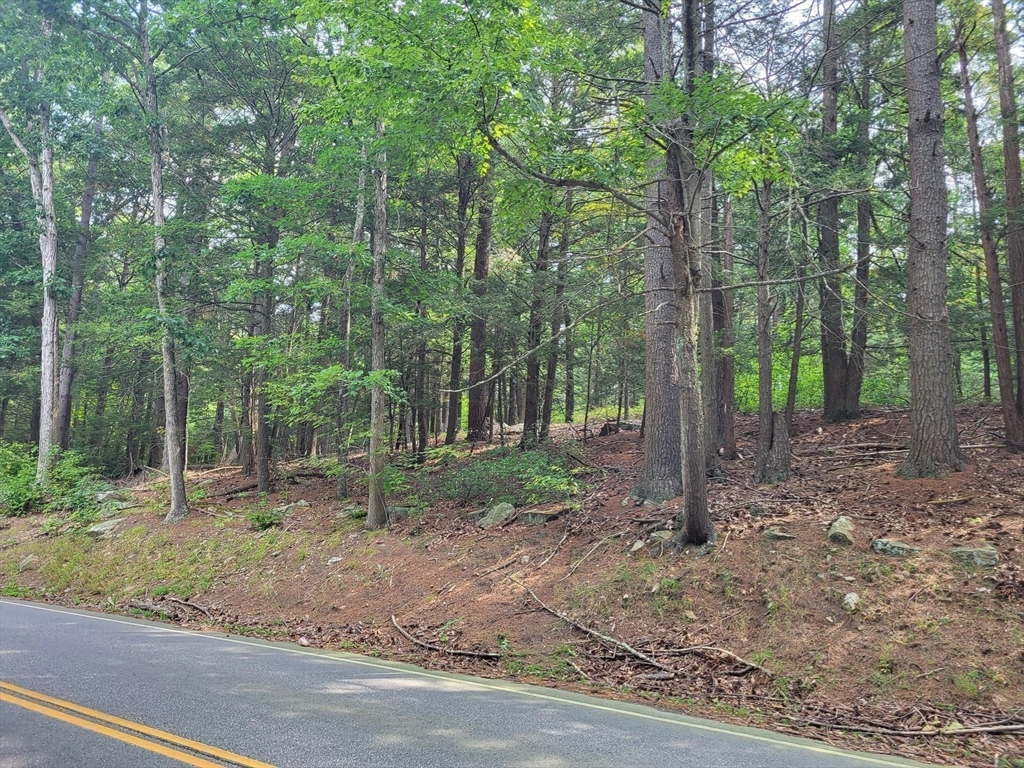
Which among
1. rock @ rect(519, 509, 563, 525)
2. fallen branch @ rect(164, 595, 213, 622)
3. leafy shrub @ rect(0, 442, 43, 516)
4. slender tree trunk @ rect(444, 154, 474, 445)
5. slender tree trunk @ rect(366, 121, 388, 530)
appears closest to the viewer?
fallen branch @ rect(164, 595, 213, 622)

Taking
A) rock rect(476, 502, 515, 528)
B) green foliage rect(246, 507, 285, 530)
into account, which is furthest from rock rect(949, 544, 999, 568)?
green foliage rect(246, 507, 285, 530)

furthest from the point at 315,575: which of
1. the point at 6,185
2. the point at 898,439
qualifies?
the point at 6,185

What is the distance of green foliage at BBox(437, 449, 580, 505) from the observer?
1079cm

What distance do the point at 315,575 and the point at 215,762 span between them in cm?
704

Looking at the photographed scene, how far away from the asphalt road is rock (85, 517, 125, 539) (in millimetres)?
8794

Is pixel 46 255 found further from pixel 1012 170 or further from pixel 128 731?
pixel 1012 170

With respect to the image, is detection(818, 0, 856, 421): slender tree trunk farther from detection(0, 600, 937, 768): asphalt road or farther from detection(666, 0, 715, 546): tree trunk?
detection(0, 600, 937, 768): asphalt road

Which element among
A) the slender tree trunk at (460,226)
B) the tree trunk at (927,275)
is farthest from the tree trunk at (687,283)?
the slender tree trunk at (460,226)

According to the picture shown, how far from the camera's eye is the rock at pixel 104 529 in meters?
14.5

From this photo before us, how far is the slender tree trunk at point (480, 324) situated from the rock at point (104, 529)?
9.50 m

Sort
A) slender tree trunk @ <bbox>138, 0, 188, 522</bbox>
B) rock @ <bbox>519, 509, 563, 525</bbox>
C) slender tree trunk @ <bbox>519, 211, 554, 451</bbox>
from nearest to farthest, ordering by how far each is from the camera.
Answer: rock @ <bbox>519, 509, 563, 525</bbox> < slender tree trunk @ <bbox>519, 211, 554, 451</bbox> < slender tree trunk @ <bbox>138, 0, 188, 522</bbox>

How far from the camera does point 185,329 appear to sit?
13.4 meters

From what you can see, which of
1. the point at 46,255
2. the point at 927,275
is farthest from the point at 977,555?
the point at 46,255

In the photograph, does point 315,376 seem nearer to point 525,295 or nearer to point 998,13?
point 525,295
